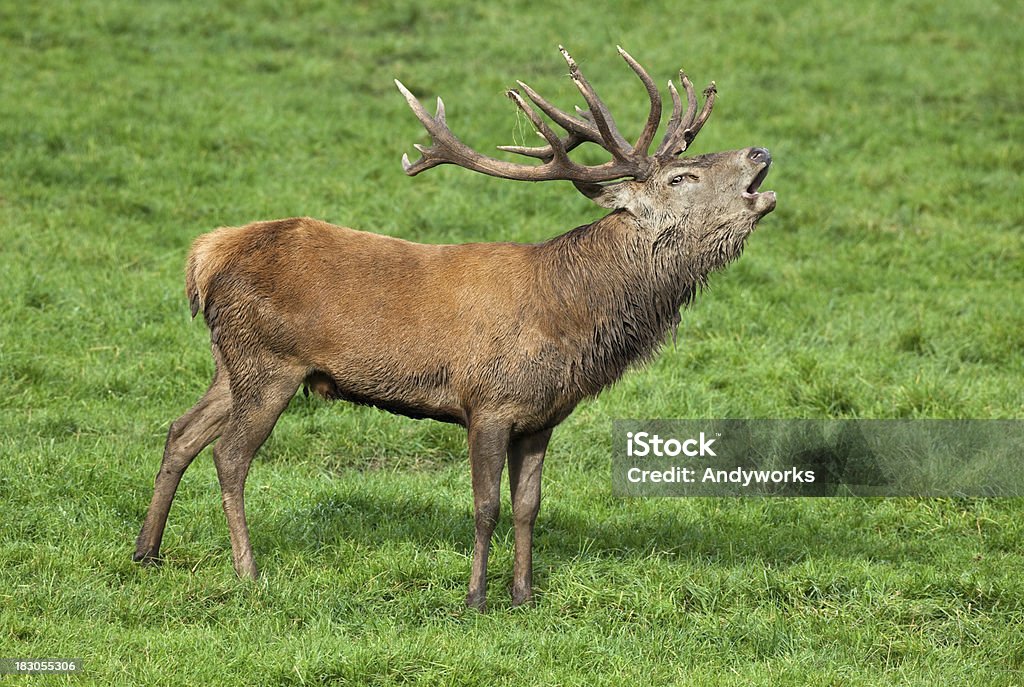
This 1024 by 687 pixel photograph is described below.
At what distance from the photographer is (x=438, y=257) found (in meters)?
6.48

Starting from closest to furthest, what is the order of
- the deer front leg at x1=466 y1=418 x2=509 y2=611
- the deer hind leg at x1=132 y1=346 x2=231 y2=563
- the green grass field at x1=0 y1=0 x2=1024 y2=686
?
the green grass field at x1=0 y1=0 x2=1024 y2=686 → the deer front leg at x1=466 y1=418 x2=509 y2=611 → the deer hind leg at x1=132 y1=346 x2=231 y2=563

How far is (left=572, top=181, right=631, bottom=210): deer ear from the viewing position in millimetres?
6391

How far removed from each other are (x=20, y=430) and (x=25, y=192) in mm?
3926

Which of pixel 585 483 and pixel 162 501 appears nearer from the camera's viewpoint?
pixel 162 501

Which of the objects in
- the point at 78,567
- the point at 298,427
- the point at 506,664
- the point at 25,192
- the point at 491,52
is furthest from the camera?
the point at 491,52

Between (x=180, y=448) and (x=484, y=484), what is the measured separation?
1.62 metres

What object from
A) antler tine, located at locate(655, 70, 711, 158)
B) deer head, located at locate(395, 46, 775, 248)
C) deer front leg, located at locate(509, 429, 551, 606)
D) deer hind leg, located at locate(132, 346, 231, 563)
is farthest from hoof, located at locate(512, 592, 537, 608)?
antler tine, located at locate(655, 70, 711, 158)

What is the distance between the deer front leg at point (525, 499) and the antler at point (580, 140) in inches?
50.9

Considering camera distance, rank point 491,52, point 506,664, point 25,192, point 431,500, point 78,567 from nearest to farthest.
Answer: point 506,664
point 78,567
point 431,500
point 25,192
point 491,52

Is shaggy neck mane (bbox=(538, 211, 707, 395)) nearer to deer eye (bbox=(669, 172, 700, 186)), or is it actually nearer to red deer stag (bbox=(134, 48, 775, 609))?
red deer stag (bbox=(134, 48, 775, 609))

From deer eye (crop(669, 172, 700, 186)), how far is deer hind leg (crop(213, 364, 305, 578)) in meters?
2.03

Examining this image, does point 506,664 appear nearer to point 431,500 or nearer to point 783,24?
point 431,500

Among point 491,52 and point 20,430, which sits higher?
point 491,52

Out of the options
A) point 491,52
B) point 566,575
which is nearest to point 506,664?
point 566,575
